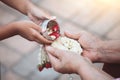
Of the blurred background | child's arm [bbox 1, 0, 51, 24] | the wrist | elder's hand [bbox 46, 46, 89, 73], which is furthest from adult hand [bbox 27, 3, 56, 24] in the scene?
the blurred background

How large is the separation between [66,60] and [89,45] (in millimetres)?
298

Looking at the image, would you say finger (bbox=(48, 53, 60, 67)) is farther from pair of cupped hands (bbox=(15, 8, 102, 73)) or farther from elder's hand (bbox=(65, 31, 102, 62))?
elder's hand (bbox=(65, 31, 102, 62))

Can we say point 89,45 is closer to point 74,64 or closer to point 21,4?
point 74,64

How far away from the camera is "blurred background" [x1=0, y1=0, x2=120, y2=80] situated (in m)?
1.82

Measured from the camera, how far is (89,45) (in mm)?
1582

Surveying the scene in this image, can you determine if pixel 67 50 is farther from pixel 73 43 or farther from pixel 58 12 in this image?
pixel 58 12

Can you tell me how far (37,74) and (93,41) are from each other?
0.42 metres

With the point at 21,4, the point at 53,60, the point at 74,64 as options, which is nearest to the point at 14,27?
the point at 21,4

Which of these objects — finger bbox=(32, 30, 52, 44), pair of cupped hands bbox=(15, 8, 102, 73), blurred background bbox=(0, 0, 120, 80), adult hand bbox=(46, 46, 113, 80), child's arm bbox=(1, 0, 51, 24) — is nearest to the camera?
adult hand bbox=(46, 46, 113, 80)

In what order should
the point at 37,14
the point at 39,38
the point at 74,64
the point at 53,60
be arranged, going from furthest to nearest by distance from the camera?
1. the point at 37,14
2. the point at 39,38
3. the point at 53,60
4. the point at 74,64

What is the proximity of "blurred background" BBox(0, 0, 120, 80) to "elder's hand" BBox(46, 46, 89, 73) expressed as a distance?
42cm

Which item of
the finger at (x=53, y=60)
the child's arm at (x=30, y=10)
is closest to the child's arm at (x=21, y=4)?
the child's arm at (x=30, y=10)

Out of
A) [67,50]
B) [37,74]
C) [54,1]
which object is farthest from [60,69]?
[54,1]

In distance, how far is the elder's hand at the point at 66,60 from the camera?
1281mm
